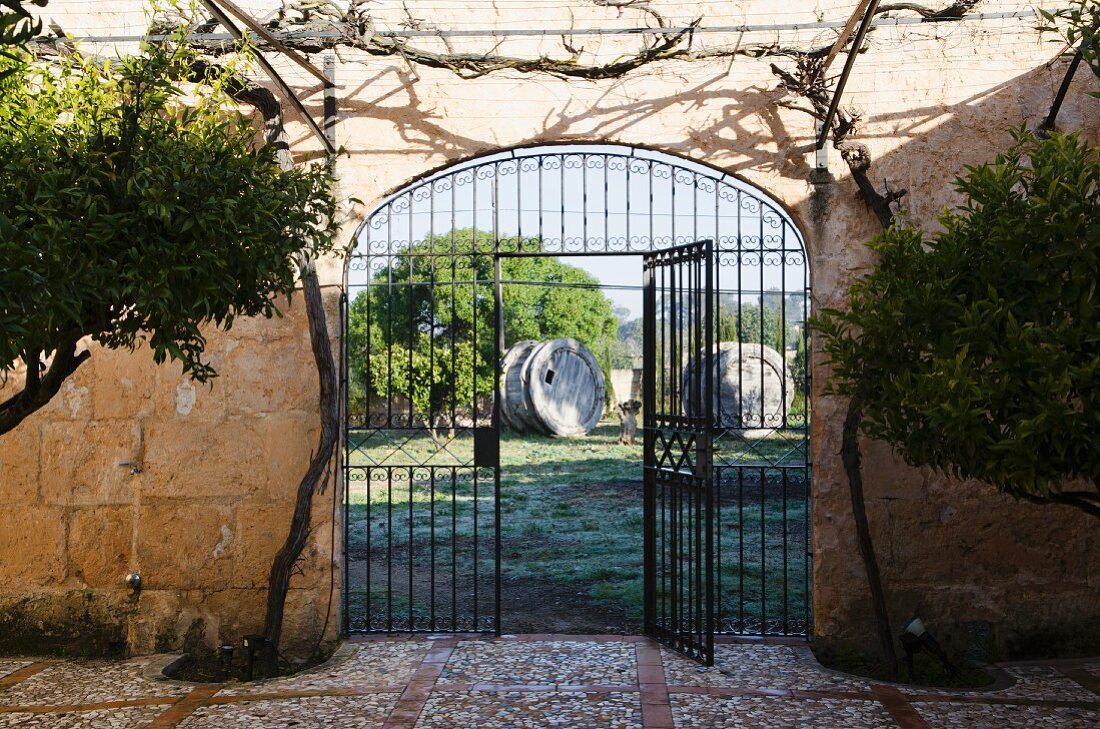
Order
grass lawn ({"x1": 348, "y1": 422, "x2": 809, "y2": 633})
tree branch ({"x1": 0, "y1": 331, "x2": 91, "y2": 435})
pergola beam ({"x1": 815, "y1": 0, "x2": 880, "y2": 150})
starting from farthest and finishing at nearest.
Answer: grass lawn ({"x1": 348, "y1": 422, "x2": 809, "y2": 633})
pergola beam ({"x1": 815, "y1": 0, "x2": 880, "y2": 150})
tree branch ({"x1": 0, "y1": 331, "x2": 91, "y2": 435})

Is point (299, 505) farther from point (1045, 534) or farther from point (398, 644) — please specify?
point (1045, 534)

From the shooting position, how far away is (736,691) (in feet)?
17.8

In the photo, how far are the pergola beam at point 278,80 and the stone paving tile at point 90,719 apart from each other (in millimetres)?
3361

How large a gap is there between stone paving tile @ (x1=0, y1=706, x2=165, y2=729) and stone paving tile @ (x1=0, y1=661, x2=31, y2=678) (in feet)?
3.01

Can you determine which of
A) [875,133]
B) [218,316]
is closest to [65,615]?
[218,316]

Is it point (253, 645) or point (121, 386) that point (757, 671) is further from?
point (121, 386)

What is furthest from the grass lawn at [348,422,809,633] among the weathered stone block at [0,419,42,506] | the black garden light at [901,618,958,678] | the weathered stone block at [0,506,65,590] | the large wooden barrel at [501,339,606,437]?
the large wooden barrel at [501,339,606,437]

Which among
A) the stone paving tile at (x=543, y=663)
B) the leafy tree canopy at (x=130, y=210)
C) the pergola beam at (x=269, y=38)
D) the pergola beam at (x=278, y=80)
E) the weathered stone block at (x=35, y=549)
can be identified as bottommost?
the stone paving tile at (x=543, y=663)

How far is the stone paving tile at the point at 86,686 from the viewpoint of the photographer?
212 inches

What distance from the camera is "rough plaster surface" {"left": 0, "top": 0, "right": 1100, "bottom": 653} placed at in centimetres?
620

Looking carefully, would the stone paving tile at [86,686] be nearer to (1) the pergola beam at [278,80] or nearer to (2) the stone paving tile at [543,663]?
(2) the stone paving tile at [543,663]

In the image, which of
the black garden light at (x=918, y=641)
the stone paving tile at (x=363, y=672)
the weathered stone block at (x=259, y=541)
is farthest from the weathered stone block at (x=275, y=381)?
the black garden light at (x=918, y=641)

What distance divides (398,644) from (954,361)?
403 centimetres

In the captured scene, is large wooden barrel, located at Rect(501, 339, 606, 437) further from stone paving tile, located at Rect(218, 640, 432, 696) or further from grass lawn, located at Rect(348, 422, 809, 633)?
stone paving tile, located at Rect(218, 640, 432, 696)
